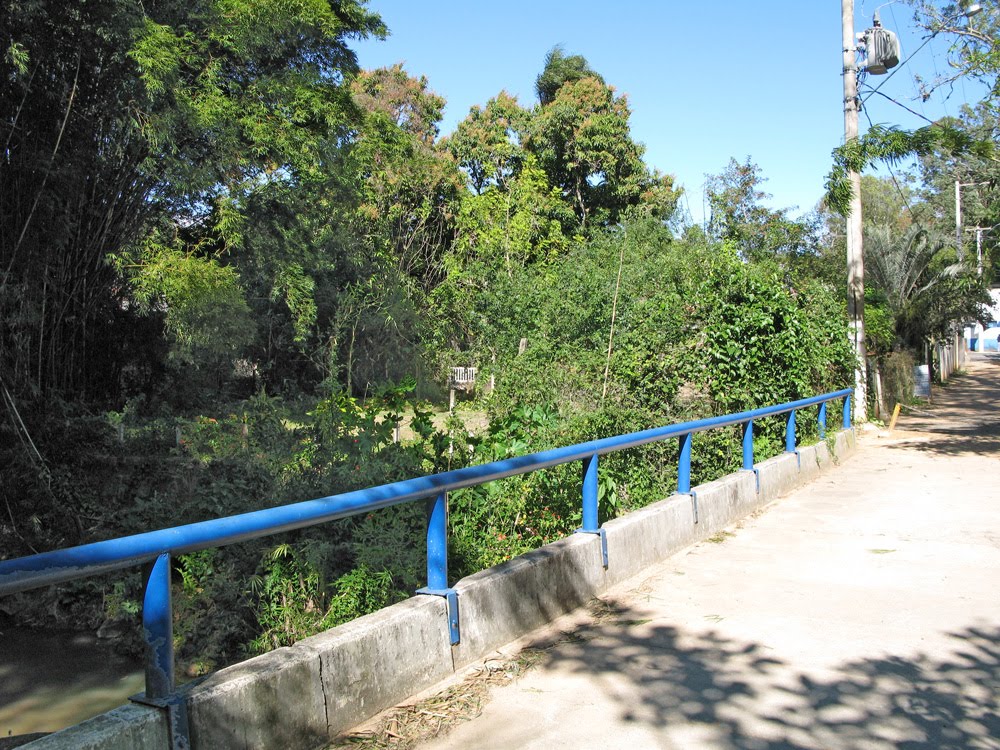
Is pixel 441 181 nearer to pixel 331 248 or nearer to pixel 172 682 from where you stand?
pixel 331 248

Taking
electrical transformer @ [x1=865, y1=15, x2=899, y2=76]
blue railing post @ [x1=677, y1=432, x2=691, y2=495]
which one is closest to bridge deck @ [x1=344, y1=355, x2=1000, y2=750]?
blue railing post @ [x1=677, y1=432, x2=691, y2=495]

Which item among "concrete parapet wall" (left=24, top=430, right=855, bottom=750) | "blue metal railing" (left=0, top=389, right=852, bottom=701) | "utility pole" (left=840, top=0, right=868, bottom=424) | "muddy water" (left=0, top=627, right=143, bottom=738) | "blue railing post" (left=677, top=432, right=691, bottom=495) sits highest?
"utility pole" (left=840, top=0, right=868, bottom=424)

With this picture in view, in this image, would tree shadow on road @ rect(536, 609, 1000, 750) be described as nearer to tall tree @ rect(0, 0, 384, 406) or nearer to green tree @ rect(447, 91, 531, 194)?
tall tree @ rect(0, 0, 384, 406)

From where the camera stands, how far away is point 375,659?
13.7ft

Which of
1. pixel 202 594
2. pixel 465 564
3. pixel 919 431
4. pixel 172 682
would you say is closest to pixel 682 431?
pixel 465 564

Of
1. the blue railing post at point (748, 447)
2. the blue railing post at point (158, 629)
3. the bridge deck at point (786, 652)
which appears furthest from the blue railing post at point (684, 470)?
the blue railing post at point (158, 629)

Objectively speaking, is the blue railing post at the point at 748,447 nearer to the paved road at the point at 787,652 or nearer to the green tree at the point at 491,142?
the paved road at the point at 787,652

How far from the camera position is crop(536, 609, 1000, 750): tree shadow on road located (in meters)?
3.96

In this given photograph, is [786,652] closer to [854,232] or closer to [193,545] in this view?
[193,545]

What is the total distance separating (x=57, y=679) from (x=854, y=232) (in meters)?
16.3

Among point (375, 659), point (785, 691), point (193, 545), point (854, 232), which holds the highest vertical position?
point (854, 232)

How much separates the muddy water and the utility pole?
574 inches

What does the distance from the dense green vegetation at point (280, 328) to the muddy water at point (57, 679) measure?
1.14ft

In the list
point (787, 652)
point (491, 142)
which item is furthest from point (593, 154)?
point (787, 652)
